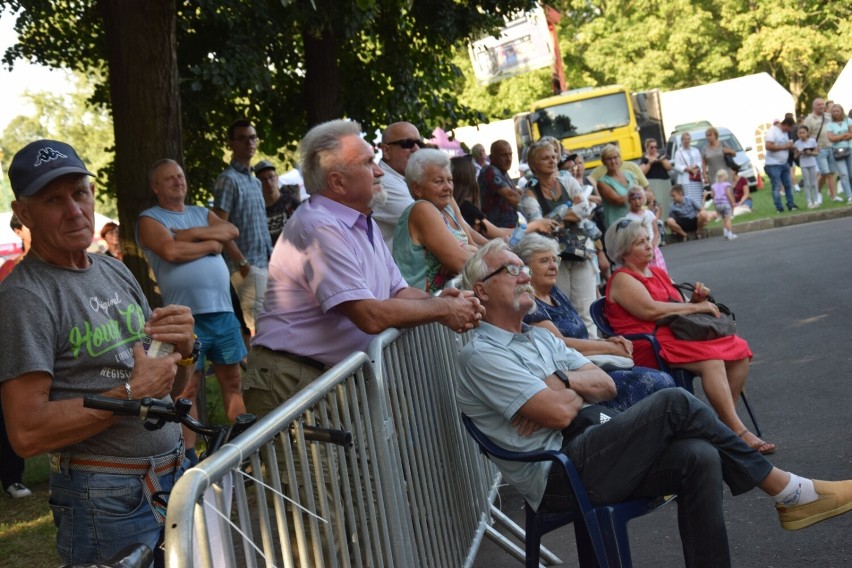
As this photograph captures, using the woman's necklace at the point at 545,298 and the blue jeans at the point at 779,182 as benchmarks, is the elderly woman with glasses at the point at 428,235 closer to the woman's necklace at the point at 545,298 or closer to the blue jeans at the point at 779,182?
the woman's necklace at the point at 545,298

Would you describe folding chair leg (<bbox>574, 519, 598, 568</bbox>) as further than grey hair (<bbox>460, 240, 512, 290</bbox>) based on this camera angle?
No

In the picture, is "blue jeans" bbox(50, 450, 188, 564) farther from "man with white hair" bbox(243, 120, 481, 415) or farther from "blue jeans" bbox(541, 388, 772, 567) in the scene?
"blue jeans" bbox(541, 388, 772, 567)

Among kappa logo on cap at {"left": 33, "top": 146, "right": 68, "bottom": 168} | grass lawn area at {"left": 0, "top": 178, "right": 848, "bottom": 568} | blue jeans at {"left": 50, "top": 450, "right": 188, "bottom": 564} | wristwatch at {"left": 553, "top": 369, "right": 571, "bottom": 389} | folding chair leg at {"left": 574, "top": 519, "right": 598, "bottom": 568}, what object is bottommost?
grass lawn area at {"left": 0, "top": 178, "right": 848, "bottom": 568}

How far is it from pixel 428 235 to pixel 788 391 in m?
3.52

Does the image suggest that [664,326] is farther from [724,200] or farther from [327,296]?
[724,200]

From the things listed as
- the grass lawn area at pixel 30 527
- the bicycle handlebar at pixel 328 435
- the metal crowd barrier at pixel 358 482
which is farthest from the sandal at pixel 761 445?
the bicycle handlebar at pixel 328 435

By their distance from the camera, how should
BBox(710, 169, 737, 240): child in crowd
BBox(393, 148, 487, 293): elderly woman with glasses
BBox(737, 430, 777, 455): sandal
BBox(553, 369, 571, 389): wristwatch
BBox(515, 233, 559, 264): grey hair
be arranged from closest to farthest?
1. BBox(553, 369, 571, 389): wristwatch
2. BBox(393, 148, 487, 293): elderly woman with glasses
3. BBox(515, 233, 559, 264): grey hair
4. BBox(737, 430, 777, 455): sandal
5. BBox(710, 169, 737, 240): child in crowd

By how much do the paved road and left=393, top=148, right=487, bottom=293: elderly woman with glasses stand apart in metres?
1.43

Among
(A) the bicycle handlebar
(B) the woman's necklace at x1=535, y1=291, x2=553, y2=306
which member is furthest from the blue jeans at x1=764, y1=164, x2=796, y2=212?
(A) the bicycle handlebar

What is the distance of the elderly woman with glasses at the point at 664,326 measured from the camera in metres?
7.05

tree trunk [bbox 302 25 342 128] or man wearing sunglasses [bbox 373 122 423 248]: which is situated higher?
tree trunk [bbox 302 25 342 128]

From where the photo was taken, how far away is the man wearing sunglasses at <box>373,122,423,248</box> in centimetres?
697

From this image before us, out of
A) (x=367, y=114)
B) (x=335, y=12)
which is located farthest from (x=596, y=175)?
(x=335, y=12)

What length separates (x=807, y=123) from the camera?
24.8 m
